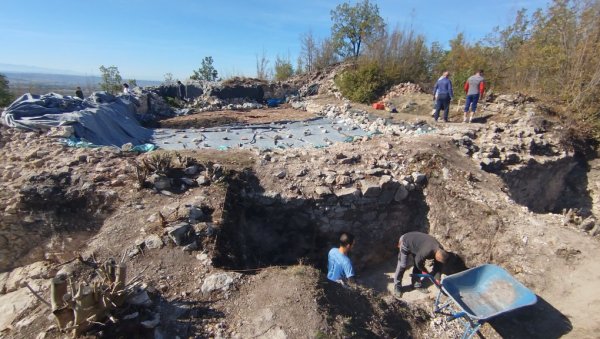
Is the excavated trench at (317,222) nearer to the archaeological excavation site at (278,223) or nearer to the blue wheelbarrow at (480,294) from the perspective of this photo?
the archaeological excavation site at (278,223)

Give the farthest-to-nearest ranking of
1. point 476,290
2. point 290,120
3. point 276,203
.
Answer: point 290,120 < point 276,203 < point 476,290

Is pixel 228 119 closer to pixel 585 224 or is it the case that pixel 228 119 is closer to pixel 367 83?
pixel 367 83

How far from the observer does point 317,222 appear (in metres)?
4.95

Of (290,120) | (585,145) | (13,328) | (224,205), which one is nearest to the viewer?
(13,328)

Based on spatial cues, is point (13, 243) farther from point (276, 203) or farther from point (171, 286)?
point (276, 203)

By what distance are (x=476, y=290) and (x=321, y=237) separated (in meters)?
2.22

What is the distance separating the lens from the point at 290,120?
947cm

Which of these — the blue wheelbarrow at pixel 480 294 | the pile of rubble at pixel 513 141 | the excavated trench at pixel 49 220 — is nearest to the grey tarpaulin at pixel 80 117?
the excavated trench at pixel 49 220

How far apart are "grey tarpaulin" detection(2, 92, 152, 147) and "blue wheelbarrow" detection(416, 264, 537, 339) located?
667 centimetres

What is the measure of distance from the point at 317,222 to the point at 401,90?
27.6 ft

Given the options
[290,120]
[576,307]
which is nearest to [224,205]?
[576,307]

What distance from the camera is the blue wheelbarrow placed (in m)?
3.27

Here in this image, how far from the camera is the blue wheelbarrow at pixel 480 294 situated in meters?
3.27

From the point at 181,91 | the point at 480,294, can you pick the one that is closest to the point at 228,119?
the point at 181,91
